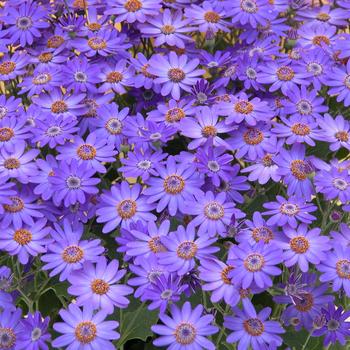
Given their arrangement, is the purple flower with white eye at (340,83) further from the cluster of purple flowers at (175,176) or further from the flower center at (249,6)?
the flower center at (249,6)

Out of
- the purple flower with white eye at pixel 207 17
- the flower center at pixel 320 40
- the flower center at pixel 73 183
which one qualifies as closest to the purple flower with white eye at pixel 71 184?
the flower center at pixel 73 183

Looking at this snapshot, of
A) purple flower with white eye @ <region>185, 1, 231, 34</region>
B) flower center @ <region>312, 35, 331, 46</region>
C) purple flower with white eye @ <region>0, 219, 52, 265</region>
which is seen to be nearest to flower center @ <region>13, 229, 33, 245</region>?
purple flower with white eye @ <region>0, 219, 52, 265</region>

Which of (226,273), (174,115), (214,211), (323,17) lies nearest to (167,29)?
(174,115)

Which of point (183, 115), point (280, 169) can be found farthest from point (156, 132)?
point (280, 169)

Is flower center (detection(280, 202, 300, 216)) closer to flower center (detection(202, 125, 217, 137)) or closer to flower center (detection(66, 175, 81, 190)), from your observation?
flower center (detection(202, 125, 217, 137))

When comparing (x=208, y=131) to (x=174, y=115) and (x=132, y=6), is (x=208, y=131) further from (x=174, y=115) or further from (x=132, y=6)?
(x=132, y=6)

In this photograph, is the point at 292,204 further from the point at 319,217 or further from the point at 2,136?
the point at 2,136
